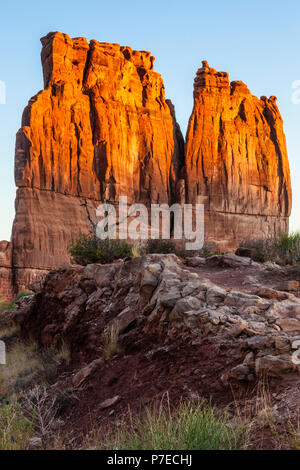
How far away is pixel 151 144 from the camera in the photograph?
41.4 m

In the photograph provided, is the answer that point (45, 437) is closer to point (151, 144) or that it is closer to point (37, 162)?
point (37, 162)

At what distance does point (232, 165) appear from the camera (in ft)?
145

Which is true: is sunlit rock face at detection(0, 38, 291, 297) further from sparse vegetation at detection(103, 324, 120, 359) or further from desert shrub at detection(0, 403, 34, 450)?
desert shrub at detection(0, 403, 34, 450)

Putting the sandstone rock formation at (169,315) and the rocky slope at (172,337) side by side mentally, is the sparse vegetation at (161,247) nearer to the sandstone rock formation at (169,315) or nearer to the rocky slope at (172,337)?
the sandstone rock formation at (169,315)

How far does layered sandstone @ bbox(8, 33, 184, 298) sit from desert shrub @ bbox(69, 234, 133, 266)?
19.8 m

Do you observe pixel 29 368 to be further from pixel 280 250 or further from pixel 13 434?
pixel 280 250

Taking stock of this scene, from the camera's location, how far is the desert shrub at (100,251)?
40.0 ft

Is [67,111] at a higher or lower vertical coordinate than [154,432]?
higher

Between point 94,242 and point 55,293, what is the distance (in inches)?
87.3

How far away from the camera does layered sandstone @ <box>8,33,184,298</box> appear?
3438 cm

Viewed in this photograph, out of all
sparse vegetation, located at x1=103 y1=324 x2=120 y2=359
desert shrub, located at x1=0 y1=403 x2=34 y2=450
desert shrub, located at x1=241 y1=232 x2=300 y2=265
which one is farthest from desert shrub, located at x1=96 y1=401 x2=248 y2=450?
desert shrub, located at x1=241 y1=232 x2=300 y2=265

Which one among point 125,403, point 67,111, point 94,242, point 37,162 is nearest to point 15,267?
point 37,162

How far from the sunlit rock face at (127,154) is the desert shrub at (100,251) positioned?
2095 cm

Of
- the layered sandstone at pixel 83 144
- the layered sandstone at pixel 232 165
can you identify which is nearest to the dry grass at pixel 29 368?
the layered sandstone at pixel 83 144
